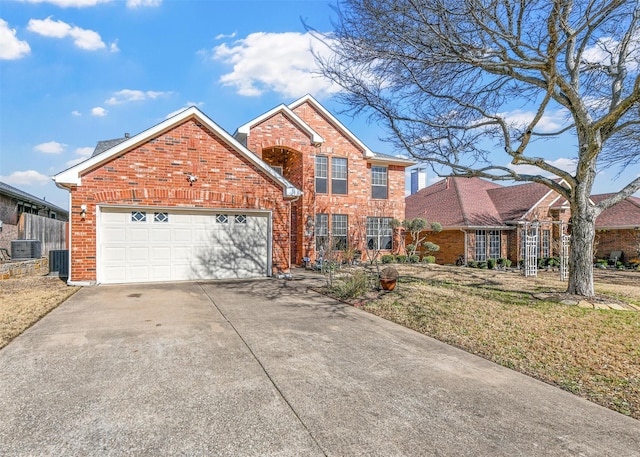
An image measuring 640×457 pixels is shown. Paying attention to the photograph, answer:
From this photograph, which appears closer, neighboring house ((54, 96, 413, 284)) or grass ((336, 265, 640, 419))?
grass ((336, 265, 640, 419))

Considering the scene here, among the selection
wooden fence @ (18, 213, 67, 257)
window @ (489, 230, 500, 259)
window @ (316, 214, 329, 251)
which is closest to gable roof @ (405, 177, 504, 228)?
window @ (489, 230, 500, 259)

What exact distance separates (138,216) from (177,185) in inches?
57.3

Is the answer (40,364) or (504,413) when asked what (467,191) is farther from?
(40,364)

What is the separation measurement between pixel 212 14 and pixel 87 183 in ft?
19.5

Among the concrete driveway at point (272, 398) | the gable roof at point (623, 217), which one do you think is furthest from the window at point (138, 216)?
the gable roof at point (623, 217)

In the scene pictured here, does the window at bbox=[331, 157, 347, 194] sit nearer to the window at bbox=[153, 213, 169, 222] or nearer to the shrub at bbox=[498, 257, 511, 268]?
the window at bbox=[153, 213, 169, 222]

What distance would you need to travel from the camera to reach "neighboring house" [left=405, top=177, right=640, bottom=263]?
64.3 feet

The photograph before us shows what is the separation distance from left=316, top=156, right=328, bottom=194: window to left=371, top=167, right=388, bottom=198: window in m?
3.02

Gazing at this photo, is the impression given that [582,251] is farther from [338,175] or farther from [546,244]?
[546,244]

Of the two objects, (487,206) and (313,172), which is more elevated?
(313,172)

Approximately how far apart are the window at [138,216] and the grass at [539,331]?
23.2 ft

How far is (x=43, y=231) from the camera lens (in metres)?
18.1

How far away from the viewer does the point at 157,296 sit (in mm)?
8172

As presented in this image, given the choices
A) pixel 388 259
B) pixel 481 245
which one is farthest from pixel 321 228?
pixel 481 245
